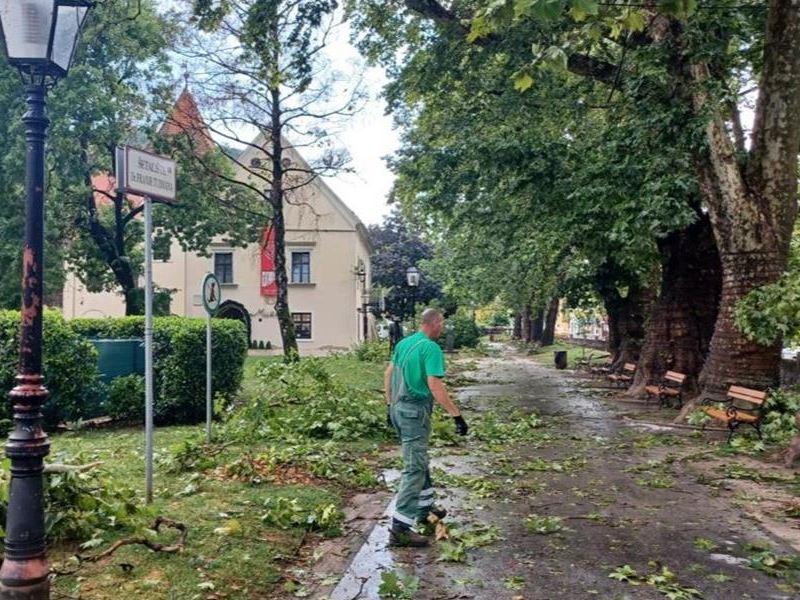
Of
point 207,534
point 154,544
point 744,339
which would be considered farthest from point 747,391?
point 154,544

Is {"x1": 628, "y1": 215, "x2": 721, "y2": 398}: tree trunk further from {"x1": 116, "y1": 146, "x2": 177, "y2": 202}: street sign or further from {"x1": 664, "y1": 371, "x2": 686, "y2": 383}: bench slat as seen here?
{"x1": 116, "y1": 146, "x2": 177, "y2": 202}: street sign

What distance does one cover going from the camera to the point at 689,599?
15.5 feet

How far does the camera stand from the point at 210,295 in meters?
8.94

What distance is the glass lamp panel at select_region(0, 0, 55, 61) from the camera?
4191 millimetres

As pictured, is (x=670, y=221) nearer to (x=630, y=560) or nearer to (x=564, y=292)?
(x=630, y=560)

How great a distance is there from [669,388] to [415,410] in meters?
11.4

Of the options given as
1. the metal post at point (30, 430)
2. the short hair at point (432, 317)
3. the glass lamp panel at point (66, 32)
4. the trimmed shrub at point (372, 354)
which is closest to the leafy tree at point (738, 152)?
the short hair at point (432, 317)

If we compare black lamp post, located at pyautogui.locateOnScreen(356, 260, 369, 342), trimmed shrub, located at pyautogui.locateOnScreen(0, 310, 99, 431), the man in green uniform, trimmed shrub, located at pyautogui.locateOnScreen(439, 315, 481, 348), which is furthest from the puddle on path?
trimmed shrub, located at pyautogui.locateOnScreen(439, 315, 481, 348)

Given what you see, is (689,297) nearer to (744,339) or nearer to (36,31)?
(744,339)

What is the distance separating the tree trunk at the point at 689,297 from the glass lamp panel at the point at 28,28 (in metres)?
13.5

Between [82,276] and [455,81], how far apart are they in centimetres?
2166

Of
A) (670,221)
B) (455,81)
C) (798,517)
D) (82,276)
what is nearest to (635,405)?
(670,221)

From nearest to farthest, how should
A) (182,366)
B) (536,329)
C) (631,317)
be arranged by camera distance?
(182,366), (631,317), (536,329)

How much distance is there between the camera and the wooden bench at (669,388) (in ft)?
49.4
